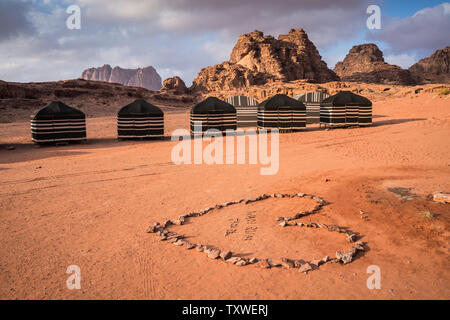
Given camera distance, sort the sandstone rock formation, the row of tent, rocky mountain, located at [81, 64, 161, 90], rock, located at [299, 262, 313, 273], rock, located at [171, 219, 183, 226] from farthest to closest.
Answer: rocky mountain, located at [81, 64, 161, 90], the sandstone rock formation, the row of tent, rock, located at [171, 219, 183, 226], rock, located at [299, 262, 313, 273]

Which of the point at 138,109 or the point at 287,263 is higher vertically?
the point at 138,109

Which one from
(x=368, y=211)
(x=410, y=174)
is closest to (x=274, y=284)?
(x=368, y=211)

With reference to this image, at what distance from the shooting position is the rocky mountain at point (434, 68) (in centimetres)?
9462

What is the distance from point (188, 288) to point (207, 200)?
11.5ft

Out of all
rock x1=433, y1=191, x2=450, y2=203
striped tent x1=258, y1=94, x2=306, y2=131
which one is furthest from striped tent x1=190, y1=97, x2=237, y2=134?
rock x1=433, y1=191, x2=450, y2=203

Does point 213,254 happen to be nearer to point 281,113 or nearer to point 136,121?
point 136,121

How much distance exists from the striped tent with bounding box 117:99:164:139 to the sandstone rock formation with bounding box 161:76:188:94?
56.6 meters

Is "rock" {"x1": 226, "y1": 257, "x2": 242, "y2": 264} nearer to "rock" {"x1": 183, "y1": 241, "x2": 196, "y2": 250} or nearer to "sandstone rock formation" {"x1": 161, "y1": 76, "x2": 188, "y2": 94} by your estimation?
"rock" {"x1": 183, "y1": 241, "x2": 196, "y2": 250}

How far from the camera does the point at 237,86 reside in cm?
7475

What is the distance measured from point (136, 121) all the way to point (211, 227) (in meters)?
13.4

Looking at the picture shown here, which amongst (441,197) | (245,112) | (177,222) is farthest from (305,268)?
(245,112)

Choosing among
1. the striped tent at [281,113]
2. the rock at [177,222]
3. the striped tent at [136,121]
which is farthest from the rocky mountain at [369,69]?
the rock at [177,222]

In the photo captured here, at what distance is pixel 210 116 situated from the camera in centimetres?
1934

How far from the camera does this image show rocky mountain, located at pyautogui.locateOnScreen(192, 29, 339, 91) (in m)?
76.8
